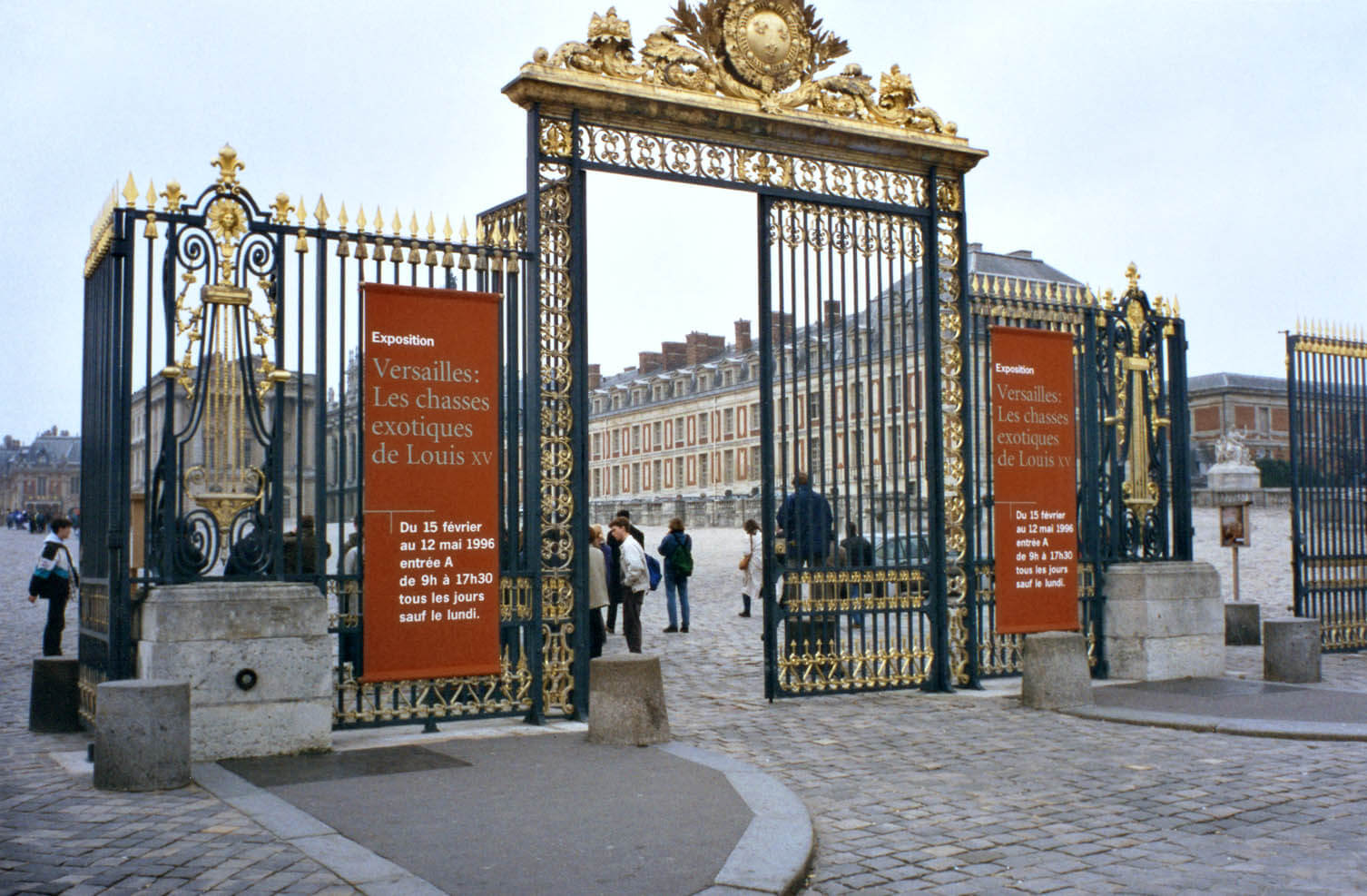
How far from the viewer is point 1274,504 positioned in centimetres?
4031

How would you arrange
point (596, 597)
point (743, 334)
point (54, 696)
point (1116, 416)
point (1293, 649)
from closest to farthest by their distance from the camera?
point (54, 696) < point (1293, 649) < point (1116, 416) < point (596, 597) < point (743, 334)

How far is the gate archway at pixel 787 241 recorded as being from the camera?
986cm

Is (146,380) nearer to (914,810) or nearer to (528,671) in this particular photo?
(528,671)

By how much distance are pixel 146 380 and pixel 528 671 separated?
10.8 feet

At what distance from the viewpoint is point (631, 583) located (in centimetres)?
1526

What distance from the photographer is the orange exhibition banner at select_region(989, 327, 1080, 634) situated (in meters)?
11.9

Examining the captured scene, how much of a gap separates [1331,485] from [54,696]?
13.0 meters

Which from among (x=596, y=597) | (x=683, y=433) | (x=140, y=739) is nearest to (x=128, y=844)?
→ (x=140, y=739)

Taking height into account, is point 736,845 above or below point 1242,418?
below

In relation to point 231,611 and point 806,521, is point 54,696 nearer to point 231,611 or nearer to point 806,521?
point 231,611

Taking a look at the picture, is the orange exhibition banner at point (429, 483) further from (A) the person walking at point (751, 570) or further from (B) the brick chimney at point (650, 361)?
(B) the brick chimney at point (650, 361)

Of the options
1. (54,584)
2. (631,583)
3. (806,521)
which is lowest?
(631,583)

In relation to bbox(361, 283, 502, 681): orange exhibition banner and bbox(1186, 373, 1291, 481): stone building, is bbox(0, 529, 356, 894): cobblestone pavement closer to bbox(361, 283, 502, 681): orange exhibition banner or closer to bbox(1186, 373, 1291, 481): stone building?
bbox(361, 283, 502, 681): orange exhibition banner

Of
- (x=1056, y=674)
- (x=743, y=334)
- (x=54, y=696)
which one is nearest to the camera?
(x=54, y=696)
